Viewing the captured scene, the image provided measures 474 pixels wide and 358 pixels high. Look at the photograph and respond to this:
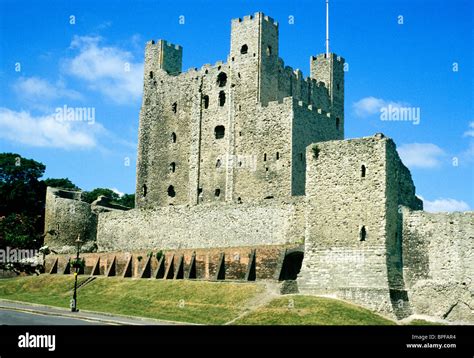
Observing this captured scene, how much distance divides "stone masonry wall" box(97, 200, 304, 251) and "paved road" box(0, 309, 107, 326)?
51.4 feet

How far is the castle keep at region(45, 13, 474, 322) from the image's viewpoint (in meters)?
39.2

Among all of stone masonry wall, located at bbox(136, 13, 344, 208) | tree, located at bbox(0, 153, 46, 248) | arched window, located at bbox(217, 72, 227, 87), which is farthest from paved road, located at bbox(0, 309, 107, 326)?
arched window, located at bbox(217, 72, 227, 87)

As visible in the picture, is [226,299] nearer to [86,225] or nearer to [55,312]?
[55,312]

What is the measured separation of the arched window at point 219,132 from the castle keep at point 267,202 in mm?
92

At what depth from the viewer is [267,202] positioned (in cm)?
4875

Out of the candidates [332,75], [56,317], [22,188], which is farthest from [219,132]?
[56,317]

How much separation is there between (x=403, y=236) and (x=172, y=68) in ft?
117

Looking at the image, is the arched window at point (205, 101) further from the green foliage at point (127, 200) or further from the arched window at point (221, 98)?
the green foliage at point (127, 200)

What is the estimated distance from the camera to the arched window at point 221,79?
204 feet

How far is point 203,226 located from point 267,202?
6.05 m

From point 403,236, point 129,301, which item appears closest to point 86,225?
point 129,301

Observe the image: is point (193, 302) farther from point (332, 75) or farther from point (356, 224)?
point (332, 75)

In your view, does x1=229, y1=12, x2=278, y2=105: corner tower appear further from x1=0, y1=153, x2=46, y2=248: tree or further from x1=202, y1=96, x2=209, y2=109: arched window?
x1=0, y1=153, x2=46, y2=248: tree
